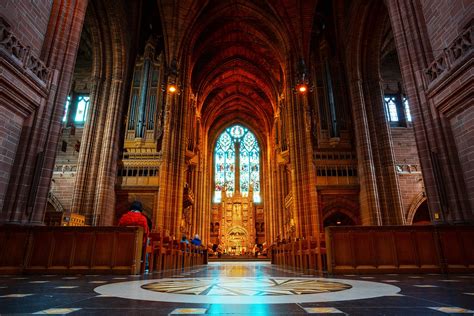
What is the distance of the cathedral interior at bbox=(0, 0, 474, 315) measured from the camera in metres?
6.07

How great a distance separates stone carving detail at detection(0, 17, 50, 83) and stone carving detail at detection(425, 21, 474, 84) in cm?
932

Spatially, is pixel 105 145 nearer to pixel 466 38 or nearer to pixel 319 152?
pixel 319 152

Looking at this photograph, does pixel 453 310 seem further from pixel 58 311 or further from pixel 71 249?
pixel 71 249

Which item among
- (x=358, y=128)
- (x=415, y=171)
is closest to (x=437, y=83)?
(x=358, y=128)

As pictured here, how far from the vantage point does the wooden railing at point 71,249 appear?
6031mm

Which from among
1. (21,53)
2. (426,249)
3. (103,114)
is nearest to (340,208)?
(426,249)

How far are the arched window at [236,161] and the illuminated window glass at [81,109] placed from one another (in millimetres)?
16370

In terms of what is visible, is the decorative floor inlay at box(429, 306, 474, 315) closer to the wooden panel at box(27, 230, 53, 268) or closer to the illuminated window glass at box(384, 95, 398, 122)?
the wooden panel at box(27, 230, 53, 268)

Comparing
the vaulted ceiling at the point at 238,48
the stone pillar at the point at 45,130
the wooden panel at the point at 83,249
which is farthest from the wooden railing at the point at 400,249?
the vaulted ceiling at the point at 238,48

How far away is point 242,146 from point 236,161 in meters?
1.91

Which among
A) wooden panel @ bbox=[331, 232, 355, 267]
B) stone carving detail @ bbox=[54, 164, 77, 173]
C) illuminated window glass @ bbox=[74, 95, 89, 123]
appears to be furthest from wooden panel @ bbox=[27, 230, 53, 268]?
illuminated window glass @ bbox=[74, 95, 89, 123]

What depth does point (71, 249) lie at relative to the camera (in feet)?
20.5

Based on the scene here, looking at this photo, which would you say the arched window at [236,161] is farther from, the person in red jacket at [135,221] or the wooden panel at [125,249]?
the wooden panel at [125,249]

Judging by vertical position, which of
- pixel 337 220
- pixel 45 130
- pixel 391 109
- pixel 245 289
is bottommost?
pixel 245 289
